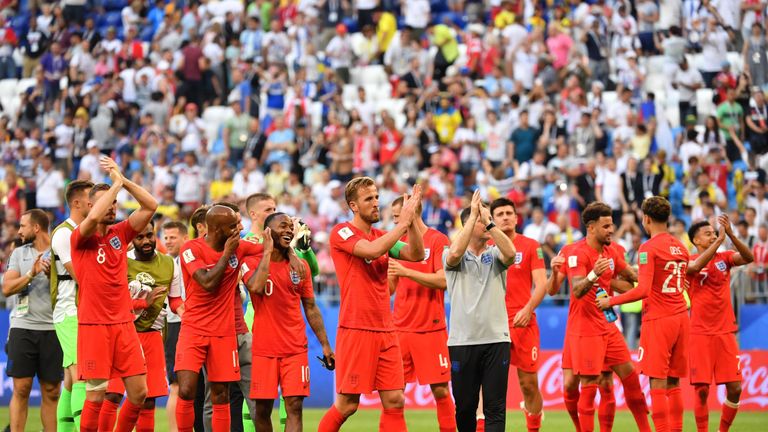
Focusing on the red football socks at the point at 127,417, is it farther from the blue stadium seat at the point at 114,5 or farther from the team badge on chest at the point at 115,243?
the blue stadium seat at the point at 114,5

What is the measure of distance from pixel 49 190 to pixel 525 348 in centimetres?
1668

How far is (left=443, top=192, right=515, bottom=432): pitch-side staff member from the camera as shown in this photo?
11.9 meters

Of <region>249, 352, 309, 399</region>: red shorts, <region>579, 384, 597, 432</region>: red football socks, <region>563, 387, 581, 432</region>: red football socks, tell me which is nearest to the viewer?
<region>249, 352, 309, 399</region>: red shorts

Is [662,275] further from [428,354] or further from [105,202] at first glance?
[105,202]

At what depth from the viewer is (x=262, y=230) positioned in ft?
42.5

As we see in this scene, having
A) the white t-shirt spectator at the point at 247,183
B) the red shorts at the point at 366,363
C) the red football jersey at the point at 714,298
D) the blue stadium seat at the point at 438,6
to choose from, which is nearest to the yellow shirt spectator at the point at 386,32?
the blue stadium seat at the point at 438,6

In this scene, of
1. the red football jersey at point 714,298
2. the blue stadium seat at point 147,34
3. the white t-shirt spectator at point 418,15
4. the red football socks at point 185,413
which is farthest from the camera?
the blue stadium seat at point 147,34

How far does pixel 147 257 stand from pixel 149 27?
21409mm

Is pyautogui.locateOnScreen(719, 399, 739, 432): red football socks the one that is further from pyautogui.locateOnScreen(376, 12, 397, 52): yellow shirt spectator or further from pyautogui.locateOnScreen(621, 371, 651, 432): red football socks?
pyautogui.locateOnScreen(376, 12, 397, 52): yellow shirt spectator

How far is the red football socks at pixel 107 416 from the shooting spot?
1190 cm

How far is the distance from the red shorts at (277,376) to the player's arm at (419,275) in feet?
5.21

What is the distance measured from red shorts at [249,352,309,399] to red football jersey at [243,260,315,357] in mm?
69

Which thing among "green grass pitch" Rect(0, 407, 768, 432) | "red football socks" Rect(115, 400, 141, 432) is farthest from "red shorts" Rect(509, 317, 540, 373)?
"red football socks" Rect(115, 400, 141, 432)

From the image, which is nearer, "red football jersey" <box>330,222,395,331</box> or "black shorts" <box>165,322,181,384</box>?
"red football jersey" <box>330,222,395,331</box>
